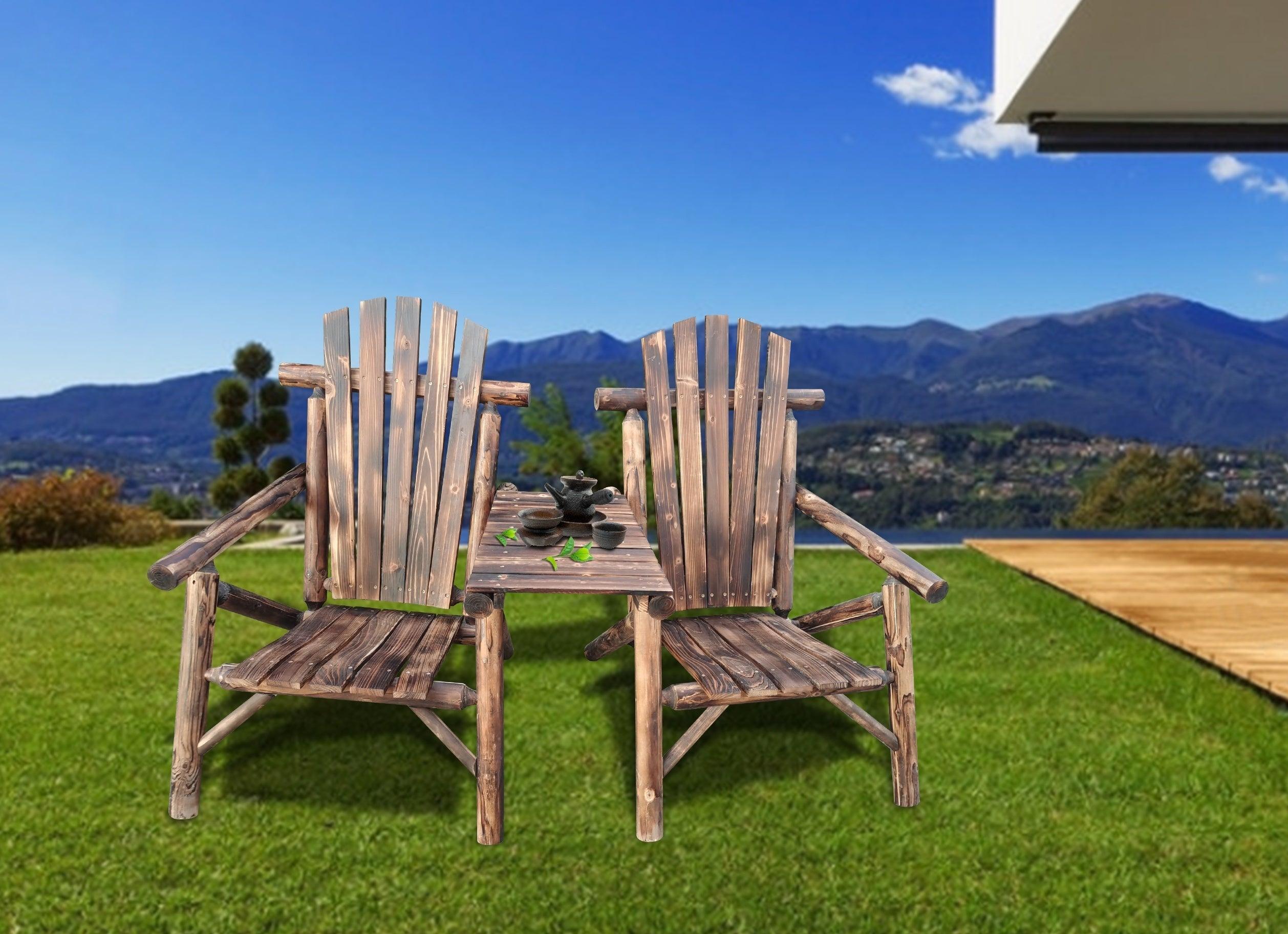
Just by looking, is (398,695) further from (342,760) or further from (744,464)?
(744,464)

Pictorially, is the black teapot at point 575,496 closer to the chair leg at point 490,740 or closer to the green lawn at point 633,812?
the chair leg at point 490,740

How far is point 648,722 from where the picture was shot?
233 centimetres

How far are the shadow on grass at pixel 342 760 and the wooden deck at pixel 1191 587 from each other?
316 cm

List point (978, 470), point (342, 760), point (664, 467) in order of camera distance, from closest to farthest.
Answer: point (342, 760) → point (664, 467) → point (978, 470)

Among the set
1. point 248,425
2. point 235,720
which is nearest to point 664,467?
point 235,720

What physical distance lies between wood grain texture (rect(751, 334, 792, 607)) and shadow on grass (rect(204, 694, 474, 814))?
1.18 metres

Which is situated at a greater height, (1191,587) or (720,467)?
(720,467)

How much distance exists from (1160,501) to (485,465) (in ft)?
32.9

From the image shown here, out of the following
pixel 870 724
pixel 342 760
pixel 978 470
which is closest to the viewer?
pixel 870 724

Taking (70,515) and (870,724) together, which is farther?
(70,515)

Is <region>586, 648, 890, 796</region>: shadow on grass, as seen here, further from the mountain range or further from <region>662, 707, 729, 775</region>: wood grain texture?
the mountain range

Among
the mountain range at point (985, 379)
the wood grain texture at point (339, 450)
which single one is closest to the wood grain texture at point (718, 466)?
Result: the wood grain texture at point (339, 450)

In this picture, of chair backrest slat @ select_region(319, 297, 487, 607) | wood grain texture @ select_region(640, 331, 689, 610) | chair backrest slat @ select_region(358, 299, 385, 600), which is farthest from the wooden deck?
chair backrest slat @ select_region(358, 299, 385, 600)

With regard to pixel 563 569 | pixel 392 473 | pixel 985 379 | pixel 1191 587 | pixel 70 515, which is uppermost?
pixel 985 379
